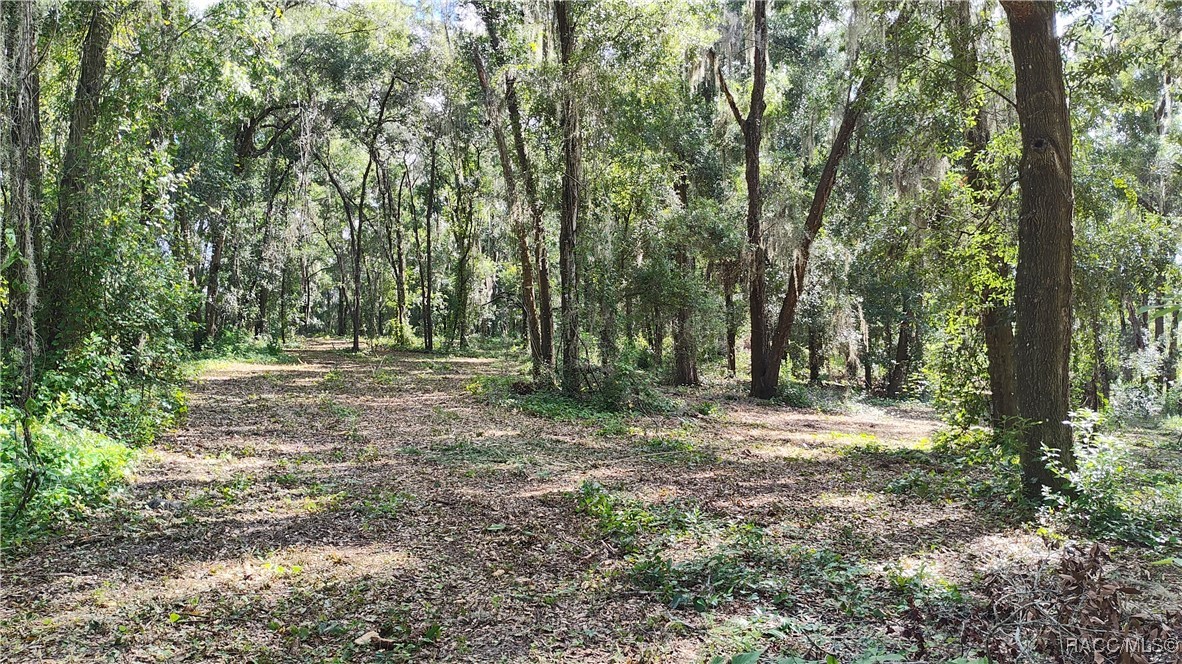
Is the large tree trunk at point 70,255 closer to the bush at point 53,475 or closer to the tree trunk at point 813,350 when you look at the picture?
the bush at point 53,475

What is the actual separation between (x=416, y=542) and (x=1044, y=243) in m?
5.72

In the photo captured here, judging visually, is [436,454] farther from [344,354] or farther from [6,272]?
[344,354]

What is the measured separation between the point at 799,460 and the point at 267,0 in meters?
9.31

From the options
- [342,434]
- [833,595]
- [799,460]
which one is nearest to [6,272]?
[342,434]

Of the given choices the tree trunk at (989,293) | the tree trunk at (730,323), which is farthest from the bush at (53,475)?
the tree trunk at (730,323)

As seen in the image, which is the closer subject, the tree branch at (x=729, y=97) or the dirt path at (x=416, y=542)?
the dirt path at (x=416, y=542)

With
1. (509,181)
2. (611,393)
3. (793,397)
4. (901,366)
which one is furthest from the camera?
(901,366)

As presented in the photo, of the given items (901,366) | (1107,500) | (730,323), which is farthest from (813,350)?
(1107,500)

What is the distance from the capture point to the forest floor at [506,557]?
3.46 metres

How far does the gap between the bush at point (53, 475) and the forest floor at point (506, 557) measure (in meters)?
0.20

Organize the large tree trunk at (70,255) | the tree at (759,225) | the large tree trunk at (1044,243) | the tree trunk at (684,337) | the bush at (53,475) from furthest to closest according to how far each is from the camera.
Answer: the tree trunk at (684,337)
the tree at (759,225)
the large tree trunk at (70,255)
the large tree trunk at (1044,243)
the bush at (53,475)

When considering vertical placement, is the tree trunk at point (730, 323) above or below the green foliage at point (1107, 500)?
above

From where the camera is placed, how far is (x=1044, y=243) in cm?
582

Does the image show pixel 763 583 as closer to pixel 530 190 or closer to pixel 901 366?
pixel 530 190
